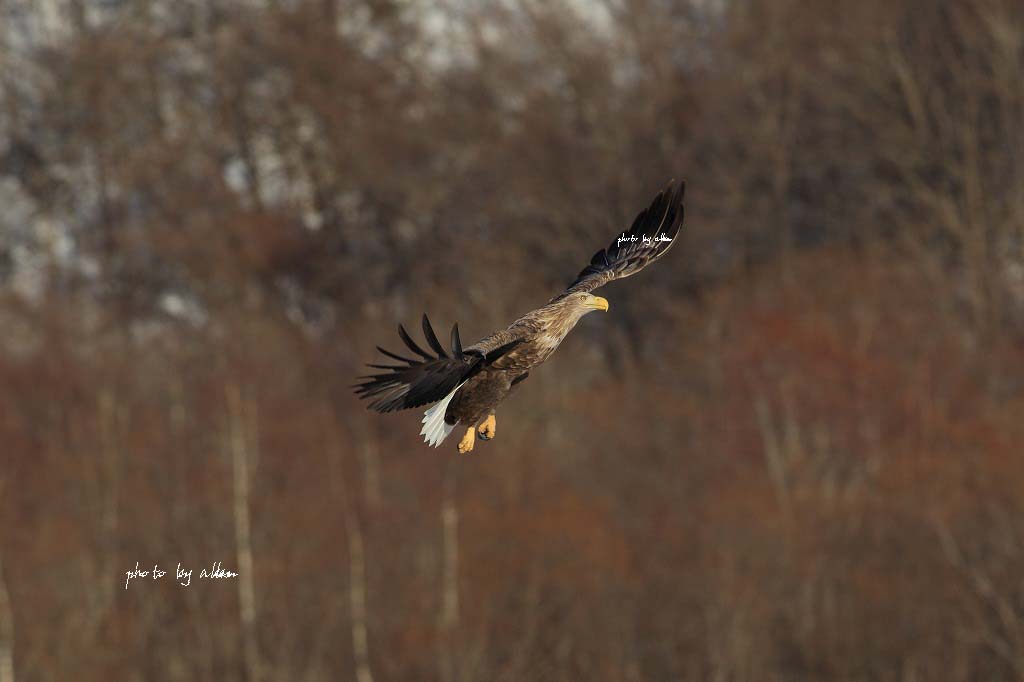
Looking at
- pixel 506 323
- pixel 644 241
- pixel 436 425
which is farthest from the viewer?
pixel 506 323

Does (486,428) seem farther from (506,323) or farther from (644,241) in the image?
(506,323)

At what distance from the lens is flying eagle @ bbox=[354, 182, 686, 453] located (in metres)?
10.8

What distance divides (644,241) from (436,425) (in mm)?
1958

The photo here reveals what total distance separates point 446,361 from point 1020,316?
3444 centimetres

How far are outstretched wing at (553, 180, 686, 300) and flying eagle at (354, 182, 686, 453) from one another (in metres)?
0.32

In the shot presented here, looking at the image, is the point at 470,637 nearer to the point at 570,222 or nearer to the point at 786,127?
the point at 570,222

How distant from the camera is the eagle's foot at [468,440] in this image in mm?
11641

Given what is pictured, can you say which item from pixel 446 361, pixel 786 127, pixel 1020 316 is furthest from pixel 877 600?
pixel 446 361

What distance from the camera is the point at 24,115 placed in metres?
50.5

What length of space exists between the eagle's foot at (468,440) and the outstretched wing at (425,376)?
63cm

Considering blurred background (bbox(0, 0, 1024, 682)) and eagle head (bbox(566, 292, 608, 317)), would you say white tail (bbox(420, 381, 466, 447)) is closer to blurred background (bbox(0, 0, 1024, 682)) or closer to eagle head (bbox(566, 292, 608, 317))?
eagle head (bbox(566, 292, 608, 317))

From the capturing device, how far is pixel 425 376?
10.9 meters

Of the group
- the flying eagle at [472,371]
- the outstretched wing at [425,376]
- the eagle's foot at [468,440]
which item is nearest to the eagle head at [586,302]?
the flying eagle at [472,371]

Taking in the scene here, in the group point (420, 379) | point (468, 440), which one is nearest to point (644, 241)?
point (468, 440)
